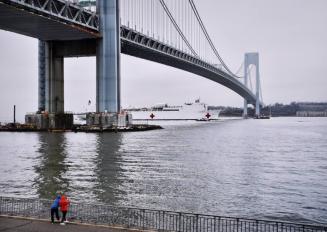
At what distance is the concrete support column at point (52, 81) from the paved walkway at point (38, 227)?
68624 mm

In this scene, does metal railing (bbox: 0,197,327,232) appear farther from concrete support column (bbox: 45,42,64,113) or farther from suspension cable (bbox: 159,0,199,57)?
suspension cable (bbox: 159,0,199,57)

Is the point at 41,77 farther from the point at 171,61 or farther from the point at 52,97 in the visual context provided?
the point at 171,61

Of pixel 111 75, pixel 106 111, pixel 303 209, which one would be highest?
pixel 111 75

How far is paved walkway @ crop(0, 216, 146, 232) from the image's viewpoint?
10767 millimetres

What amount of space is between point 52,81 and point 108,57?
13043mm

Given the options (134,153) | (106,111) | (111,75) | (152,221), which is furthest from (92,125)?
(152,221)

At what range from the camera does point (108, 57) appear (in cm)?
7150

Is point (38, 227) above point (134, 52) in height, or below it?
below

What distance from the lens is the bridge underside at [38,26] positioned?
5372 centimetres

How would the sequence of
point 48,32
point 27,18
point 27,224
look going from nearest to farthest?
1. point 27,224
2. point 27,18
3. point 48,32

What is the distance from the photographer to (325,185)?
2131 cm

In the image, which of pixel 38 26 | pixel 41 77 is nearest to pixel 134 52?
pixel 41 77

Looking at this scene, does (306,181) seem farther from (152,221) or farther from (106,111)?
(106,111)

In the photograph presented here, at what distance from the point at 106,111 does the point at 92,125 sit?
3209 millimetres
